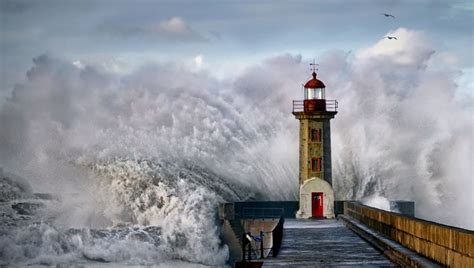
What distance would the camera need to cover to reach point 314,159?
108 feet

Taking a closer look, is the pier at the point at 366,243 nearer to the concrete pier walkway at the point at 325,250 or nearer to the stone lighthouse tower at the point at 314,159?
the concrete pier walkway at the point at 325,250

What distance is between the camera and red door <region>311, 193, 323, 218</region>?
32594 millimetres

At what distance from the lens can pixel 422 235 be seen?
14695 millimetres

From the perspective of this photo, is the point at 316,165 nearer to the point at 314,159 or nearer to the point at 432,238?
the point at 314,159

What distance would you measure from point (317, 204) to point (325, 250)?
14.1 meters

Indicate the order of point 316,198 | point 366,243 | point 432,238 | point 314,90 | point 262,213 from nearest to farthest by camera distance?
point 432,238
point 366,243
point 316,198
point 314,90
point 262,213

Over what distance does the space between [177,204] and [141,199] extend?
218cm

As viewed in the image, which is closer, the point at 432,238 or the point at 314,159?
the point at 432,238

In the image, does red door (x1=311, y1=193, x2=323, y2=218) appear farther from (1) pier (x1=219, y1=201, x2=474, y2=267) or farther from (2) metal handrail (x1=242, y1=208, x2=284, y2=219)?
(2) metal handrail (x1=242, y1=208, x2=284, y2=219)

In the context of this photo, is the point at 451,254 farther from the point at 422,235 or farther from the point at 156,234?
the point at 156,234

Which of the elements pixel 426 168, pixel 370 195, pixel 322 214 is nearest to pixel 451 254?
pixel 322 214

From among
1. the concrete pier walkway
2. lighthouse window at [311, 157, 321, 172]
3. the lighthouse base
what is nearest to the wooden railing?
the concrete pier walkway

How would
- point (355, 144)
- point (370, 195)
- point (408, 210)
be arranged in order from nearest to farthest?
point (408, 210) < point (370, 195) < point (355, 144)

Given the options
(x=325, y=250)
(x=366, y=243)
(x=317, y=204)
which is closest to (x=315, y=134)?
(x=317, y=204)
